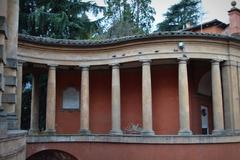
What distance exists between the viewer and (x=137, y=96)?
20688 mm

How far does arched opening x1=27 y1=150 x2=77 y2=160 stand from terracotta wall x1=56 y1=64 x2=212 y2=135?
2.92 m

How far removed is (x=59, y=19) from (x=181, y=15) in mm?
17367

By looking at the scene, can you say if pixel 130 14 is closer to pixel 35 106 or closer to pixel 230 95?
pixel 35 106

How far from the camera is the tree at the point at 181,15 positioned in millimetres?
38594

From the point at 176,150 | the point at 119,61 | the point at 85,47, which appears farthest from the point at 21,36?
the point at 176,150

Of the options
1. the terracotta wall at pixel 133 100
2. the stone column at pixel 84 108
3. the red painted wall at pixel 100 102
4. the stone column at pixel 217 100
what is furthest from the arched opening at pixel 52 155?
the stone column at pixel 217 100

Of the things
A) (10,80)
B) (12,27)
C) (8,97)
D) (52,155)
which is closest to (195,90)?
(52,155)

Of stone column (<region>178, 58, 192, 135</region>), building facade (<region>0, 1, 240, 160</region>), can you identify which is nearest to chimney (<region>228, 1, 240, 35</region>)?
building facade (<region>0, 1, 240, 160</region>)

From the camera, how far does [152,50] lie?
57.7ft

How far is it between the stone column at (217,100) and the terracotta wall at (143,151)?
1.05 m

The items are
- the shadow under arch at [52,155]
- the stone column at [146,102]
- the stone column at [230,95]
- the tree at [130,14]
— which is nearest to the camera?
the stone column at [146,102]

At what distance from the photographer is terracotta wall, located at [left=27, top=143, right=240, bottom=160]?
52.9ft

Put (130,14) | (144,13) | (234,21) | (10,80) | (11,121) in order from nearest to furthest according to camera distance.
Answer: (10,80), (11,121), (234,21), (130,14), (144,13)

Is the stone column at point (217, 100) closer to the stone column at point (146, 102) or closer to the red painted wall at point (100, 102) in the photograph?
the stone column at point (146, 102)
